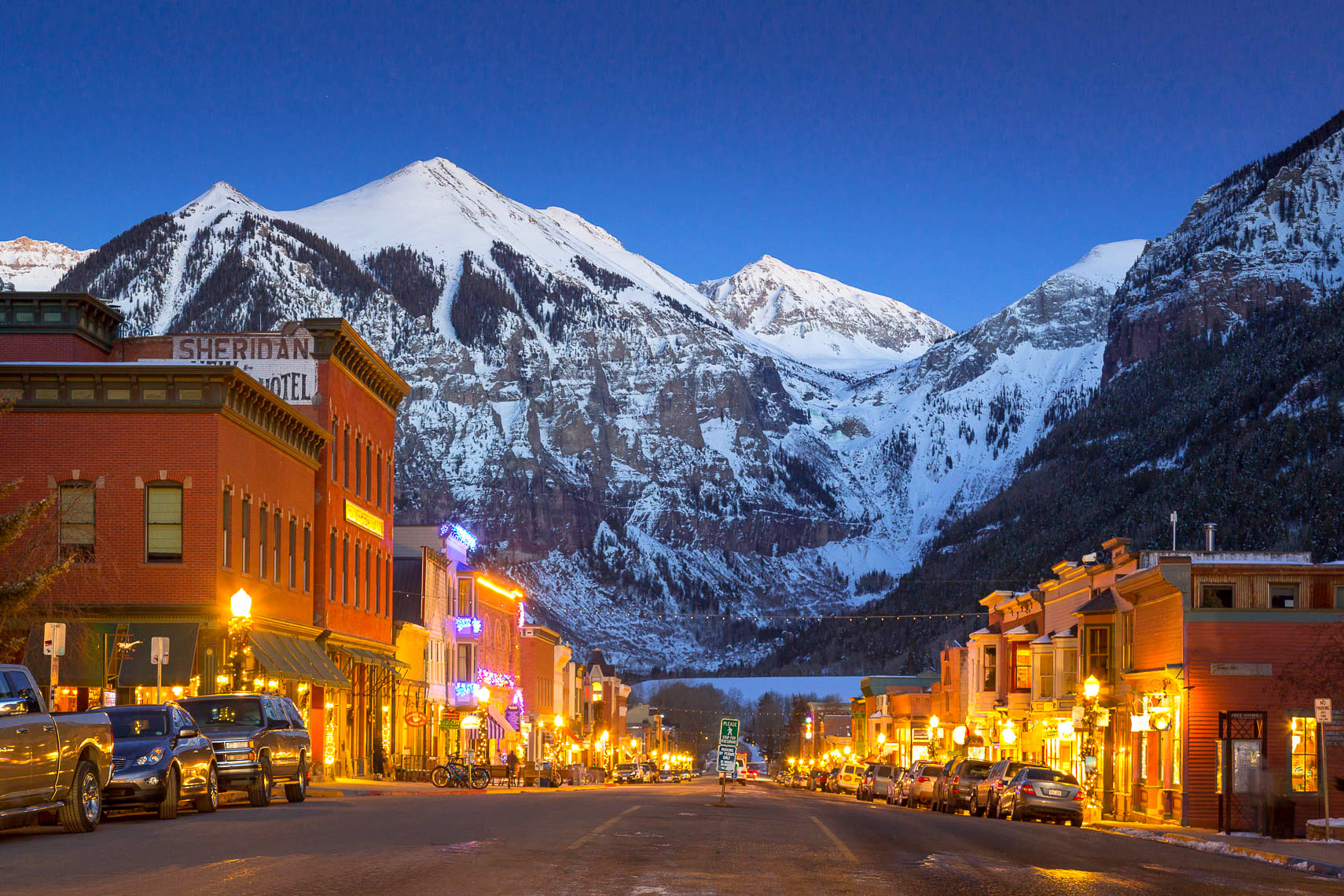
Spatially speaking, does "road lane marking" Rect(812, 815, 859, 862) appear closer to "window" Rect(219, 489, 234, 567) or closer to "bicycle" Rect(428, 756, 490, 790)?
"window" Rect(219, 489, 234, 567)

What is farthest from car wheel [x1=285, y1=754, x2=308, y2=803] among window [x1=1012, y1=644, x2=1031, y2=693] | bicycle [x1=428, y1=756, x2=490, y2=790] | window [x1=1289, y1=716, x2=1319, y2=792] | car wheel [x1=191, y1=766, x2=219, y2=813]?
window [x1=1012, y1=644, x2=1031, y2=693]

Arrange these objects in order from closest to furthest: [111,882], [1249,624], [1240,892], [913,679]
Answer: [111,882] < [1240,892] < [1249,624] < [913,679]

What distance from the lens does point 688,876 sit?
17.5m

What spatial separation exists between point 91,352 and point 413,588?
25.6 m

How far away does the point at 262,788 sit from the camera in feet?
105

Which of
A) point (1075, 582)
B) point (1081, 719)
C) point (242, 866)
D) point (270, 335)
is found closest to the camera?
point (242, 866)

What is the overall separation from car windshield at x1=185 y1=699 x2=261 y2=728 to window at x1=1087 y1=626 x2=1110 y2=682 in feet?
103

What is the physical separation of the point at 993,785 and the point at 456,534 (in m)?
46.7

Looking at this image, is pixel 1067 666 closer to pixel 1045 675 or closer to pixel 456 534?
pixel 1045 675

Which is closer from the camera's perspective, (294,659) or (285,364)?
(294,659)

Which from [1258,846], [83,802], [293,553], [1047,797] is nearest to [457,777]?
[293,553]

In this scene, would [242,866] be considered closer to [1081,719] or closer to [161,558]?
[161,558]

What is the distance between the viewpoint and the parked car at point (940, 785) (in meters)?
51.3

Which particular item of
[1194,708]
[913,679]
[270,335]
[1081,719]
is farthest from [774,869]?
[913,679]
